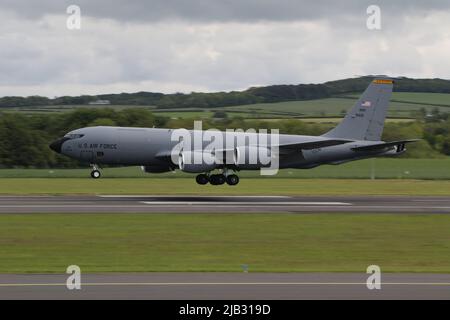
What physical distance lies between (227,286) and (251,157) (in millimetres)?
31277

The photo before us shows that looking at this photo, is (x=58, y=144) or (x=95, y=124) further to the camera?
(x=95, y=124)

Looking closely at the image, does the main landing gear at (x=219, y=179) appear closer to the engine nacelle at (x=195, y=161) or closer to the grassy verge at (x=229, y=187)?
the grassy verge at (x=229, y=187)

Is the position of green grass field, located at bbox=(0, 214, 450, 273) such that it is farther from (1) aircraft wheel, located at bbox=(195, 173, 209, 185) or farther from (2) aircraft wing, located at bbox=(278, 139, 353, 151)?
(1) aircraft wheel, located at bbox=(195, 173, 209, 185)

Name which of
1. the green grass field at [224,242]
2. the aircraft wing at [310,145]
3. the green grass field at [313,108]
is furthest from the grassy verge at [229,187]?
the green grass field at [313,108]

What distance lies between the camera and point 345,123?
5284 cm

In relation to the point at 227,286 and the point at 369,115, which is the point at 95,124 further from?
the point at 227,286

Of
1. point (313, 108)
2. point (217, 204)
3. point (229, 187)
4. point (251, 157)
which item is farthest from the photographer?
point (313, 108)

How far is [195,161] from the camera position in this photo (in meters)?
45.4

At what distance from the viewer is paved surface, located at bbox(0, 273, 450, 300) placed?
15.4m

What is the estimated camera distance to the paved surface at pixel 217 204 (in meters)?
35.0

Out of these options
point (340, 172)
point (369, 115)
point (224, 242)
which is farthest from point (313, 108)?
point (224, 242)

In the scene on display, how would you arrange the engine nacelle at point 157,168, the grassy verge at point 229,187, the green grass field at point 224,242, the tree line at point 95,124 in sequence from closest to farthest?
the green grass field at point 224,242 < the grassy verge at point 229,187 < the engine nacelle at point 157,168 < the tree line at point 95,124

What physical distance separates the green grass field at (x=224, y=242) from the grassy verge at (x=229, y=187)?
15139 mm

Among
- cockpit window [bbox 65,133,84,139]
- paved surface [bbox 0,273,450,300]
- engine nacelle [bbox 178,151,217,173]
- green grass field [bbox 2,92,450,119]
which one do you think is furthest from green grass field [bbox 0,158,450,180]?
paved surface [bbox 0,273,450,300]
